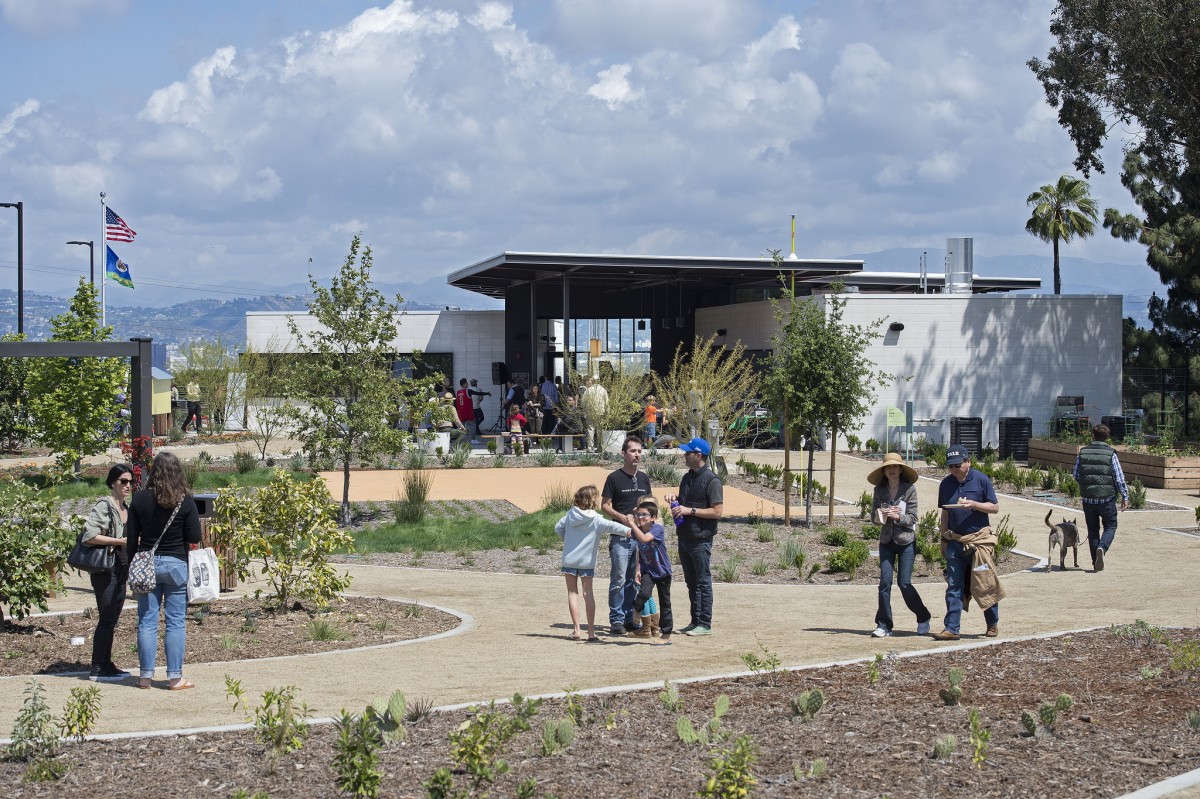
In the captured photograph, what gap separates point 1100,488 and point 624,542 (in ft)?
21.1

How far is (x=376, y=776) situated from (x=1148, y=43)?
1091 inches

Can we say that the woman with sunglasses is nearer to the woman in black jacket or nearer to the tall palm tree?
the woman in black jacket

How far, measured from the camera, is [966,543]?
33.5ft

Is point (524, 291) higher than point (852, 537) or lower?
higher

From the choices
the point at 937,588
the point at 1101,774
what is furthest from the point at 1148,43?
the point at 1101,774

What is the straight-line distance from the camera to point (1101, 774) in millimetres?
6078

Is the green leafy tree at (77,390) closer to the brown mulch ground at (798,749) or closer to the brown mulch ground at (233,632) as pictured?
the brown mulch ground at (233,632)

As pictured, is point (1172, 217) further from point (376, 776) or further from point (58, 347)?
point (376, 776)

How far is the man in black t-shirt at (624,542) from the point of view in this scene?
10453 millimetres

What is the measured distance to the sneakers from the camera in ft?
27.8

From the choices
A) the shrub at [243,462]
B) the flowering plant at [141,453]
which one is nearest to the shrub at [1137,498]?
the flowering plant at [141,453]

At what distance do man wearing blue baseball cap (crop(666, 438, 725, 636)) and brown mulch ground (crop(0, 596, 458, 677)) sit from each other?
1.96 m

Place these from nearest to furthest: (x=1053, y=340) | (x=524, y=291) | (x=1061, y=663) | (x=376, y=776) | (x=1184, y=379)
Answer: (x=376, y=776) < (x=1061, y=663) < (x=1053, y=340) < (x=1184, y=379) < (x=524, y=291)

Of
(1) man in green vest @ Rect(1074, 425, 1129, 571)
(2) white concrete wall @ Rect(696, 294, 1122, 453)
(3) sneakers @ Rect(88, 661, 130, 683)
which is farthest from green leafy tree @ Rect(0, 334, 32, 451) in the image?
A: (1) man in green vest @ Rect(1074, 425, 1129, 571)
